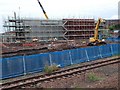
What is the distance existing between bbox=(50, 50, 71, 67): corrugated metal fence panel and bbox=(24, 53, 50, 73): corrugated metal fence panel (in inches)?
26.3

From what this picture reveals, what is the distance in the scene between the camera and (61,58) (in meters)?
21.9

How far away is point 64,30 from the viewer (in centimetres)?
8281

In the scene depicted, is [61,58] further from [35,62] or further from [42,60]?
[35,62]

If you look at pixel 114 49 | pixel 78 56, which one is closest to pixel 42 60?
pixel 78 56

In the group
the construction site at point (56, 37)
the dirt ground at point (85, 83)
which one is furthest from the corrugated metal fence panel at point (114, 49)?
the dirt ground at point (85, 83)

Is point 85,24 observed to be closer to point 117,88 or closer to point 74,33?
point 74,33

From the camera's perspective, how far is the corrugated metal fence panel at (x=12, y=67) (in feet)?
58.6

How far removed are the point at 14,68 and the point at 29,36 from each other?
59.3 m

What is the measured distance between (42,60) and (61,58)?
2.17 meters

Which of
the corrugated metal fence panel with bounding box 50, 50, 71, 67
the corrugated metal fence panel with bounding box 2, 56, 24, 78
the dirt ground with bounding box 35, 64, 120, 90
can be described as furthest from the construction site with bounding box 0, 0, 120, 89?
the dirt ground with bounding box 35, 64, 120, 90

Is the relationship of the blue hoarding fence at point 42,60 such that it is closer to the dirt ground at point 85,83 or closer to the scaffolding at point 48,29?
the dirt ground at point 85,83

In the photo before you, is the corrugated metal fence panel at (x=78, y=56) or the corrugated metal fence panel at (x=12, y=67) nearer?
the corrugated metal fence panel at (x=12, y=67)

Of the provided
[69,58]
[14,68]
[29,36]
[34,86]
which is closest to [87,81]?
[34,86]

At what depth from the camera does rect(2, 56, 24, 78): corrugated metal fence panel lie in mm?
17859
